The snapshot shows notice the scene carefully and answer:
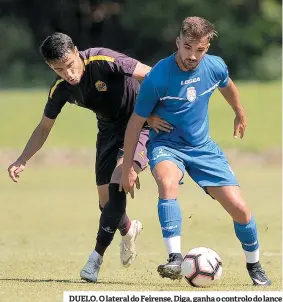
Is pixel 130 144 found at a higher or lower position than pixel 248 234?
higher

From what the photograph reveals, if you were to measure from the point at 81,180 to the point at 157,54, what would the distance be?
25645 mm

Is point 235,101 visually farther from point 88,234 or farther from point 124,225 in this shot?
point 88,234

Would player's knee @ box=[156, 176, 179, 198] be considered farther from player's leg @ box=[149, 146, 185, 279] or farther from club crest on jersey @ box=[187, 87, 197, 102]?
club crest on jersey @ box=[187, 87, 197, 102]

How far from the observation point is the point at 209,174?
754cm

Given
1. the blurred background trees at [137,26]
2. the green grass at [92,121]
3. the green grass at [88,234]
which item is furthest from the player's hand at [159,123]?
the blurred background trees at [137,26]

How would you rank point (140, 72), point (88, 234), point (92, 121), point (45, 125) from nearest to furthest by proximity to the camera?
point (140, 72)
point (45, 125)
point (88, 234)
point (92, 121)

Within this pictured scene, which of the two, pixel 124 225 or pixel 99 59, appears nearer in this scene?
pixel 99 59

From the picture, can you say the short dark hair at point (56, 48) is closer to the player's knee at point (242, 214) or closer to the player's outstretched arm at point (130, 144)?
the player's outstretched arm at point (130, 144)

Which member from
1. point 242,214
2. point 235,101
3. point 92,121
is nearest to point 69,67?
point 235,101

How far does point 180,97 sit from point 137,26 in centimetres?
3833

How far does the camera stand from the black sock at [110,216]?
8.12m

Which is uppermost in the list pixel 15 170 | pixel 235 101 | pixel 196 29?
pixel 196 29

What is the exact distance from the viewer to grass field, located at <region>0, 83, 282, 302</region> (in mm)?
8133

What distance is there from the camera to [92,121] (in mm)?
28344
